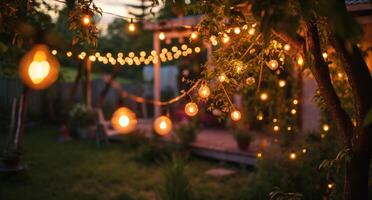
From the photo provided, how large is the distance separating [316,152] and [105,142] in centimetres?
764

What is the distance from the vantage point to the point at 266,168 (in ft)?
22.1

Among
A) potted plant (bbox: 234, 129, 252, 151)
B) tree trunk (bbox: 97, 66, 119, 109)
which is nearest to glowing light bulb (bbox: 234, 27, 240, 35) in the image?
potted plant (bbox: 234, 129, 252, 151)

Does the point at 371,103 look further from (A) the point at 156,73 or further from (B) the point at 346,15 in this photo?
(A) the point at 156,73

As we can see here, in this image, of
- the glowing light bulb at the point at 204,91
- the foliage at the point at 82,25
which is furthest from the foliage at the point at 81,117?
the glowing light bulb at the point at 204,91

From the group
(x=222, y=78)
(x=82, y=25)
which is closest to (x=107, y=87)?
(x=82, y=25)

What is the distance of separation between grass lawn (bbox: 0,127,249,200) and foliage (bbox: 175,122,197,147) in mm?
477

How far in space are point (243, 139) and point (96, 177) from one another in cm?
338

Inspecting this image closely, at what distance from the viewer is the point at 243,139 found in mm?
9492

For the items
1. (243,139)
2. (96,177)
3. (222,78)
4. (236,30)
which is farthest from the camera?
(243,139)

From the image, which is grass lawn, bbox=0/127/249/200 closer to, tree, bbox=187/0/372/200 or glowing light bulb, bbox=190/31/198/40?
glowing light bulb, bbox=190/31/198/40

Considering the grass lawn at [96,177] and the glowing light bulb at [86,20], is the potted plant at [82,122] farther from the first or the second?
the glowing light bulb at [86,20]

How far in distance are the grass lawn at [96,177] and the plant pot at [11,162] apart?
217 millimetres

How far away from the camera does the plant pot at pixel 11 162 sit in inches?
314

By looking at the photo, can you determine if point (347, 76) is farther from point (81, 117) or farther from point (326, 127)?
point (81, 117)
